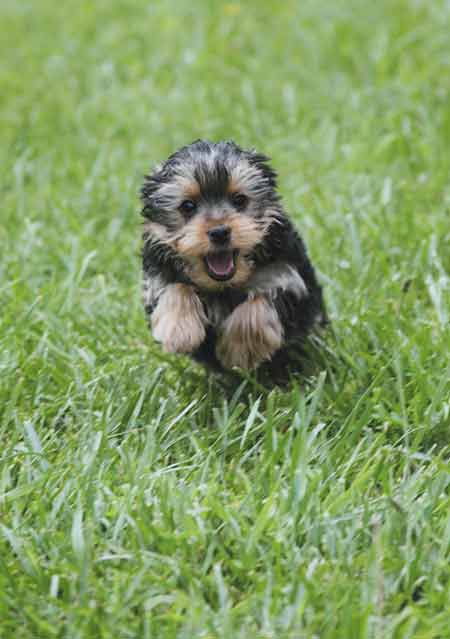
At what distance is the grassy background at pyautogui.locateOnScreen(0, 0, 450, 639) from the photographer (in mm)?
3270

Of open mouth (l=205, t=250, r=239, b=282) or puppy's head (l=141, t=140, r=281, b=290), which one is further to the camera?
open mouth (l=205, t=250, r=239, b=282)

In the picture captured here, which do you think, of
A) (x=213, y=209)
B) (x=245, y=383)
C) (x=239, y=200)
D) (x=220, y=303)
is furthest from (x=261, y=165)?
(x=245, y=383)

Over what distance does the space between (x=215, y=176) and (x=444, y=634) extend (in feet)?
5.89

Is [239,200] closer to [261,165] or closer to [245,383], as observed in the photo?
[261,165]

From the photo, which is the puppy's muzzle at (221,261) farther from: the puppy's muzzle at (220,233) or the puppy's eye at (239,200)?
the puppy's eye at (239,200)

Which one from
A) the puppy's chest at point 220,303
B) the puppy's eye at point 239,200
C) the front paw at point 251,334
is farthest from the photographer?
the puppy's chest at point 220,303

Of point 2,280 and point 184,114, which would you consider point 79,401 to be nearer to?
point 2,280

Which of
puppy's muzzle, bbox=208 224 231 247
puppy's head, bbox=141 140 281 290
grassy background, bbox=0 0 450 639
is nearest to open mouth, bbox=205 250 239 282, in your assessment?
puppy's head, bbox=141 140 281 290

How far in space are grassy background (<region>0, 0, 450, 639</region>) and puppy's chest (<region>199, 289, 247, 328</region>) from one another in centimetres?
31

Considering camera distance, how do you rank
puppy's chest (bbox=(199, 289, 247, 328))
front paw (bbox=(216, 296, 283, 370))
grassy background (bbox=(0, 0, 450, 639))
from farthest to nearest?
puppy's chest (bbox=(199, 289, 247, 328))
front paw (bbox=(216, 296, 283, 370))
grassy background (bbox=(0, 0, 450, 639))

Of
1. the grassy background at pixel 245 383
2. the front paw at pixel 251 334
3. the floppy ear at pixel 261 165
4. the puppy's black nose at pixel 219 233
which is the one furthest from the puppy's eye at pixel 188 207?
the grassy background at pixel 245 383

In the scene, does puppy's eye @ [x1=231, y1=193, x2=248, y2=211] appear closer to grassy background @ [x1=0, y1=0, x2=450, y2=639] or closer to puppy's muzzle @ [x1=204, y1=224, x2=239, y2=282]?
puppy's muzzle @ [x1=204, y1=224, x2=239, y2=282]

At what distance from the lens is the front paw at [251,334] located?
426 centimetres

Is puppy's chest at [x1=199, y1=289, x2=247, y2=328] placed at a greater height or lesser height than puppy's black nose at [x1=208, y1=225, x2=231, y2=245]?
lesser
